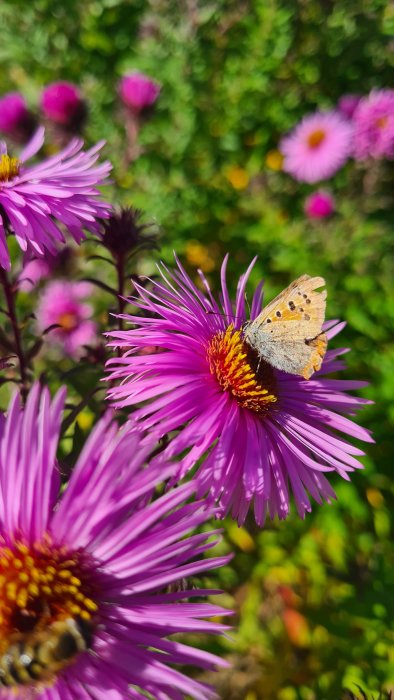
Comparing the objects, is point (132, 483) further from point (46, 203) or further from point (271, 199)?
point (271, 199)

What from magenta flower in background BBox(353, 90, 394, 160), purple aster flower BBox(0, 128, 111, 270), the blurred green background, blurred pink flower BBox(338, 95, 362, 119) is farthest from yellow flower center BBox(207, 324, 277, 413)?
blurred pink flower BBox(338, 95, 362, 119)

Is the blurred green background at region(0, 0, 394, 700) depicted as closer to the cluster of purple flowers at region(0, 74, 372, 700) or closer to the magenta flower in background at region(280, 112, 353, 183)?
the magenta flower in background at region(280, 112, 353, 183)

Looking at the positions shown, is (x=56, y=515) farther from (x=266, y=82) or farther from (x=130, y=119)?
(x=266, y=82)

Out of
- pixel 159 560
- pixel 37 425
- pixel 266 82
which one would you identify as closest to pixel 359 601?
pixel 159 560

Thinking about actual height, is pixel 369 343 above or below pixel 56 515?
above

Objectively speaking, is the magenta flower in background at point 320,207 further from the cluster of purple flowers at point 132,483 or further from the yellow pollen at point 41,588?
the yellow pollen at point 41,588

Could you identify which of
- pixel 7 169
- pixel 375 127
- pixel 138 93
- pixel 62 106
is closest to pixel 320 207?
pixel 375 127

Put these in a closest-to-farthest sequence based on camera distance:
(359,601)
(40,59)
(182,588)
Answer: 1. (182,588)
2. (359,601)
3. (40,59)
